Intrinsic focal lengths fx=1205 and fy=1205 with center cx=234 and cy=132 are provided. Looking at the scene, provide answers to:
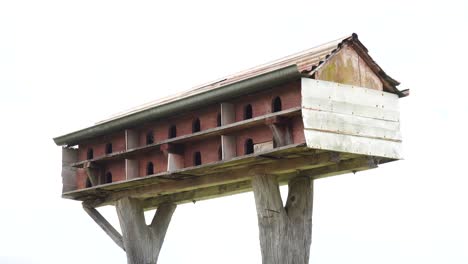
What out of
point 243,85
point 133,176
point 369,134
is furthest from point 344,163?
point 133,176

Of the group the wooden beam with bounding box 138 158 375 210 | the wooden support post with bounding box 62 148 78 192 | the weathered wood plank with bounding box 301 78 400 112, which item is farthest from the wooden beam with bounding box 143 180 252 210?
the weathered wood plank with bounding box 301 78 400 112

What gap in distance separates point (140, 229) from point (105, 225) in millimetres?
818

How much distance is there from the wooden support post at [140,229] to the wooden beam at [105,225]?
363 millimetres

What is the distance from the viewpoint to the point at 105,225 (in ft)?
70.1

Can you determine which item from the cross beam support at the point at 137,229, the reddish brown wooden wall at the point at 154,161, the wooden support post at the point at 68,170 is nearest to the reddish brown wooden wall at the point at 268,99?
the reddish brown wooden wall at the point at 154,161

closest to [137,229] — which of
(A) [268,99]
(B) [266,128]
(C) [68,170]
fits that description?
(C) [68,170]

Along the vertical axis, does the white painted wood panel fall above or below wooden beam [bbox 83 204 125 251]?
above

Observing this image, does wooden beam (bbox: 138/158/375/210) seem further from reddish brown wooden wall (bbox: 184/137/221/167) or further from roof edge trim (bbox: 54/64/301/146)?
roof edge trim (bbox: 54/64/301/146)

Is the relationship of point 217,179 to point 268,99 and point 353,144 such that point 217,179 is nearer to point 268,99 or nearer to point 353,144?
point 268,99

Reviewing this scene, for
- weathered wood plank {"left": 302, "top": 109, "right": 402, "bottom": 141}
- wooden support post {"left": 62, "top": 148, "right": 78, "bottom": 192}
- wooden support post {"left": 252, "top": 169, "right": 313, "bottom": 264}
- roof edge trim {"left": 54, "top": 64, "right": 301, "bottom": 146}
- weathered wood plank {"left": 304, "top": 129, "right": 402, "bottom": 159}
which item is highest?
roof edge trim {"left": 54, "top": 64, "right": 301, "bottom": 146}

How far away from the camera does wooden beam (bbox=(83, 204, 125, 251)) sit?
835 inches

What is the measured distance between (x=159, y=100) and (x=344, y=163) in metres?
4.24

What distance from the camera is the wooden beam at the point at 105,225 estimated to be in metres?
21.2

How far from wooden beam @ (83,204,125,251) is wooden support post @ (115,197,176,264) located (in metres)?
0.36
